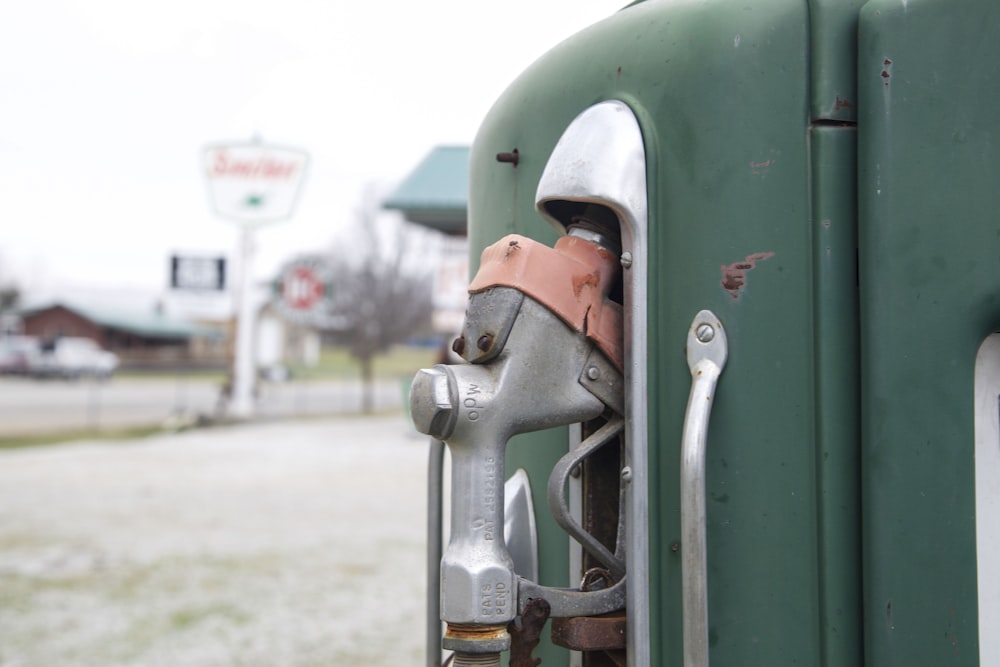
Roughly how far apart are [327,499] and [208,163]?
38.6ft

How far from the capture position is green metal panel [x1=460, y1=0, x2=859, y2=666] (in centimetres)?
128

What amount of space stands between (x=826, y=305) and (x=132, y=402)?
2602cm

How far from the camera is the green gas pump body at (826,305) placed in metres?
1.22

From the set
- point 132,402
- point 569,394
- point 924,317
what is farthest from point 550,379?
point 132,402

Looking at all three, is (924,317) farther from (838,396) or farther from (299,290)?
(299,290)

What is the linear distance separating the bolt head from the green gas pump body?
0.31 meters

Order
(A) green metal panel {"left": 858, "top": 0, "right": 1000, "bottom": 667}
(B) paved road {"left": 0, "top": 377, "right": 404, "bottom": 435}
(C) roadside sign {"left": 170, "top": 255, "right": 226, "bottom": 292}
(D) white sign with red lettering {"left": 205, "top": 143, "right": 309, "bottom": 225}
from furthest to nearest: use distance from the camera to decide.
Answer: (C) roadside sign {"left": 170, "top": 255, "right": 226, "bottom": 292} → (B) paved road {"left": 0, "top": 377, "right": 404, "bottom": 435} → (D) white sign with red lettering {"left": 205, "top": 143, "right": 309, "bottom": 225} → (A) green metal panel {"left": 858, "top": 0, "right": 1000, "bottom": 667}

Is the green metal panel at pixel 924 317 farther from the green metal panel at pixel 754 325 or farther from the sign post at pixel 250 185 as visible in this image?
the sign post at pixel 250 185

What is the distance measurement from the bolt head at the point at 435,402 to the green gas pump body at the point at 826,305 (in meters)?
0.31

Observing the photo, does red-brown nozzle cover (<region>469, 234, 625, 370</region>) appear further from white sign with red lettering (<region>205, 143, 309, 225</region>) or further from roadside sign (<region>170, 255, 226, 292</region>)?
roadside sign (<region>170, 255, 226, 292</region>)

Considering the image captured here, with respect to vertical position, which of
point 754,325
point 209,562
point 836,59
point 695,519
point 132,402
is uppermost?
point 836,59

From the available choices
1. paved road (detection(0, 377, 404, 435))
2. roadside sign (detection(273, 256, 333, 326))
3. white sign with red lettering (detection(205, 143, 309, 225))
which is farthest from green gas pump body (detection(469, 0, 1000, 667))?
roadside sign (detection(273, 256, 333, 326))

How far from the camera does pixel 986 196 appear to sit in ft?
3.95

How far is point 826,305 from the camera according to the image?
1.28 meters
